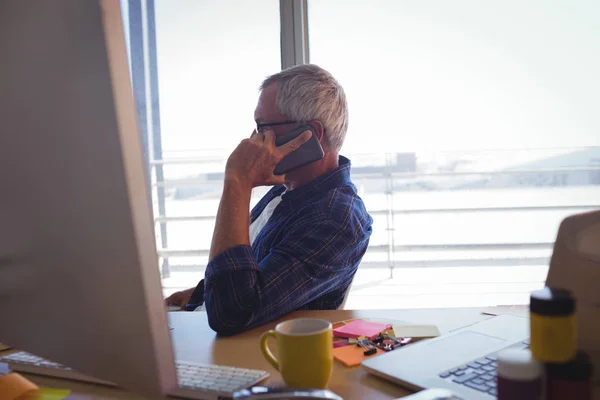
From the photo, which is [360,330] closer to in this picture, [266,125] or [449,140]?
[266,125]

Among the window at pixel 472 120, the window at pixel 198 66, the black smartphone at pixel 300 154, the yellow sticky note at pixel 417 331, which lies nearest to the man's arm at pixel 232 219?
the black smartphone at pixel 300 154

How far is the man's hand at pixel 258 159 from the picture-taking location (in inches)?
51.1

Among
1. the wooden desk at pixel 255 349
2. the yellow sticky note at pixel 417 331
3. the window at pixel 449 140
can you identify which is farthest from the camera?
the window at pixel 449 140

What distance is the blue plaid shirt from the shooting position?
1.08 meters

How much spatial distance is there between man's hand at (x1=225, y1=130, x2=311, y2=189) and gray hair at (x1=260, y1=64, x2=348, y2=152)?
3.1 inches

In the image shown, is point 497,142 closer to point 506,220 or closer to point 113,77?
point 506,220

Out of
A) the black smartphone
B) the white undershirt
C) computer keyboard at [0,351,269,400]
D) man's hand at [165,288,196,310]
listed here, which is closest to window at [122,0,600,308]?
the white undershirt

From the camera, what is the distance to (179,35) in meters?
2.97

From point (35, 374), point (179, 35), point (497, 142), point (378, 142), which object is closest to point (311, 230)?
point (35, 374)

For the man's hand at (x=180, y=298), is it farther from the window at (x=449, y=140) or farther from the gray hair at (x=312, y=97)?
the window at (x=449, y=140)

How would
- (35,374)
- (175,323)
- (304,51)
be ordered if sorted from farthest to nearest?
(304,51)
(175,323)
(35,374)

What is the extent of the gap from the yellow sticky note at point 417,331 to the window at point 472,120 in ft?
8.18

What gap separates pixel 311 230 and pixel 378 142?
9.03ft

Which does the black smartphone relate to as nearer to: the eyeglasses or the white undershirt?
the eyeglasses
